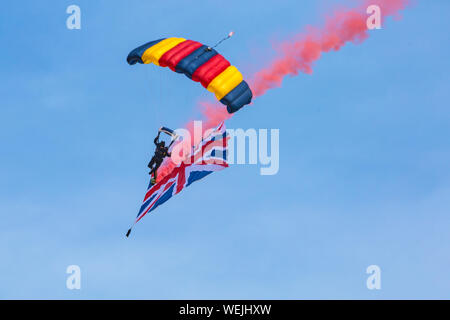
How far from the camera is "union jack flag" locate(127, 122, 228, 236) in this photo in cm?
4406

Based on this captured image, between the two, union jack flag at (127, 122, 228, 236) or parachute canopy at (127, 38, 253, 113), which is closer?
parachute canopy at (127, 38, 253, 113)

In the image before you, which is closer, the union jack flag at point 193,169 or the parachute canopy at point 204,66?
the parachute canopy at point 204,66

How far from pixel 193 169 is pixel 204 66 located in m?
4.88

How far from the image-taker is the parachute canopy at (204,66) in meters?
42.0

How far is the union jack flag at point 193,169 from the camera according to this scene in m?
44.1

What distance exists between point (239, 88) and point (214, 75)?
3.92 feet

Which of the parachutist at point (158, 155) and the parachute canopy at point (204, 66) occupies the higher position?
the parachute canopy at point (204, 66)

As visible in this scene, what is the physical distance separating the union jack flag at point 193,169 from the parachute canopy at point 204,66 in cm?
319

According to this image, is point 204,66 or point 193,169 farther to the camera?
point 193,169

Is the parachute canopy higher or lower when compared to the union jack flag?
higher

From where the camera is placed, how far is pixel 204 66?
42.5 meters

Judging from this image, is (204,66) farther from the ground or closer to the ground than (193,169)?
farther from the ground

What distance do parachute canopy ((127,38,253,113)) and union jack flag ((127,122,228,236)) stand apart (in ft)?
10.5
